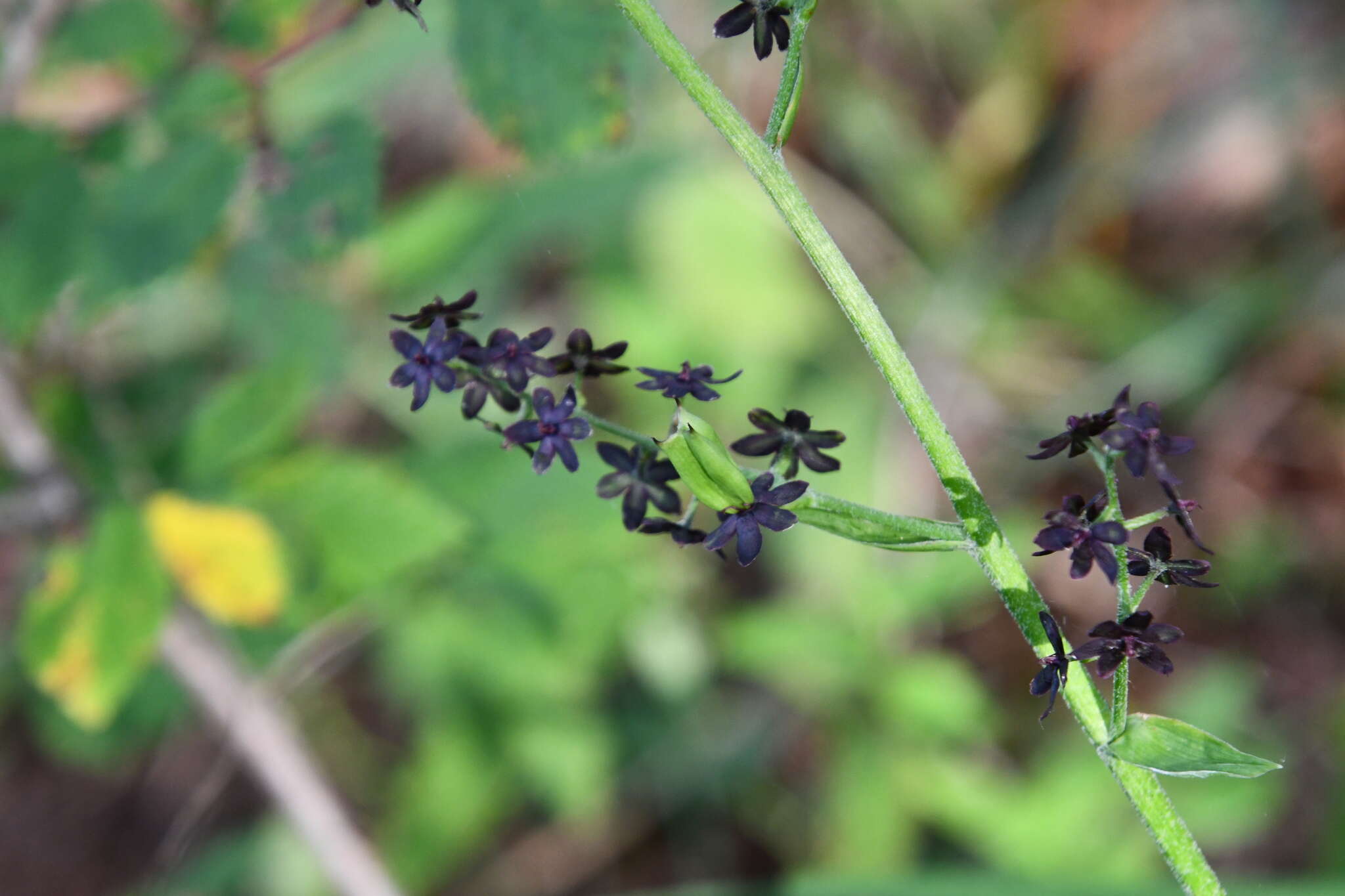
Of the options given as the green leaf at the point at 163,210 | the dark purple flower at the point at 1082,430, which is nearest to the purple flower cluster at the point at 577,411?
the dark purple flower at the point at 1082,430

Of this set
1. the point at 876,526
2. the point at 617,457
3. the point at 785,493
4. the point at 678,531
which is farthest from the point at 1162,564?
the point at 617,457

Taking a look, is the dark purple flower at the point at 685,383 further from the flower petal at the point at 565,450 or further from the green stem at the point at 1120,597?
the green stem at the point at 1120,597

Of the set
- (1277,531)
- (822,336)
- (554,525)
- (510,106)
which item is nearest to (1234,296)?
(1277,531)

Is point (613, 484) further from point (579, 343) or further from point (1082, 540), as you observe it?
point (1082, 540)

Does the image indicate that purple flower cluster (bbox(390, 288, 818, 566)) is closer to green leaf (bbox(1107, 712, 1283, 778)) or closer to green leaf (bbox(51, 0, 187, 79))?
green leaf (bbox(1107, 712, 1283, 778))

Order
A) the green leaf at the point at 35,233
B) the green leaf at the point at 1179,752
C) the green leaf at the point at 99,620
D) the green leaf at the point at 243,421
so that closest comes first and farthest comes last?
1. the green leaf at the point at 1179,752
2. the green leaf at the point at 35,233
3. the green leaf at the point at 99,620
4. the green leaf at the point at 243,421
